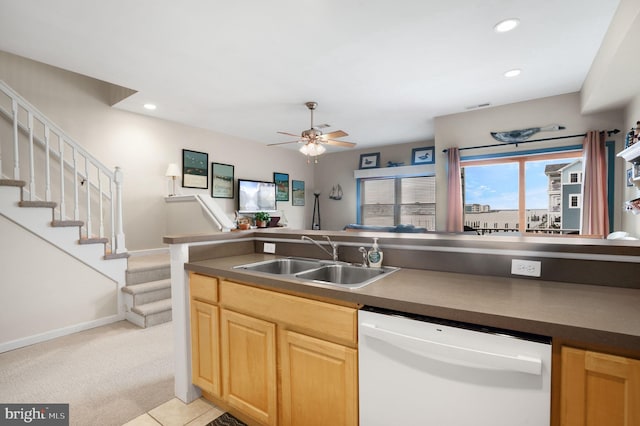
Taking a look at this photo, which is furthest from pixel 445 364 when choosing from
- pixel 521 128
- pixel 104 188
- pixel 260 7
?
pixel 104 188

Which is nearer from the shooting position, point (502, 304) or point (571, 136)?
point (502, 304)

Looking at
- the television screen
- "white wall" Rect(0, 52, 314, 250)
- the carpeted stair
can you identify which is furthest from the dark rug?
the television screen

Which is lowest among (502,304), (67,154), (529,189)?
(502,304)

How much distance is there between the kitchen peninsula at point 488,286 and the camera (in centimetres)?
89

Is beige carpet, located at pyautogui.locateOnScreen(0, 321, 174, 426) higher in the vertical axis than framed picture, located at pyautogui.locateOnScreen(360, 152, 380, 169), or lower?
lower

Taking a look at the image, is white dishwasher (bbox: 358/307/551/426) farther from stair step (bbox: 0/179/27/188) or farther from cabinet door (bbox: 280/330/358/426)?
stair step (bbox: 0/179/27/188)

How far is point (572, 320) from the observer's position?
0.89 m

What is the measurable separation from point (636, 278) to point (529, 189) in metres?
4.00

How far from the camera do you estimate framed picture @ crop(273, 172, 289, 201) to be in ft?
23.0

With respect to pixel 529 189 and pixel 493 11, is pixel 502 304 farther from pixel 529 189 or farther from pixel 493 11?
pixel 529 189

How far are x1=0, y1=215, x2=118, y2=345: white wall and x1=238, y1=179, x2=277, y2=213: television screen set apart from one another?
10.2 ft

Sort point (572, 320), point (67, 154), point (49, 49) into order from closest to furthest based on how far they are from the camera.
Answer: point (572, 320)
point (49, 49)
point (67, 154)

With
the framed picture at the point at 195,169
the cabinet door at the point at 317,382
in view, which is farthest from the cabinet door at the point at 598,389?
the framed picture at the point at 195,169

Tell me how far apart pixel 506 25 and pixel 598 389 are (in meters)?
2.70
